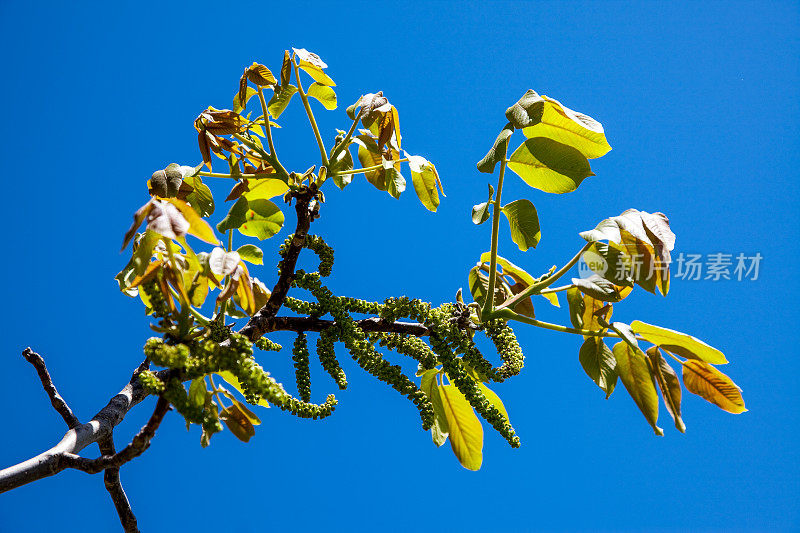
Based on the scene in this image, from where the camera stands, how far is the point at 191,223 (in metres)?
0.77

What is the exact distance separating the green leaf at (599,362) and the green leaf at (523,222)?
189 mm

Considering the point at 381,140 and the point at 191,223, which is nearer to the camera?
the point at 191,223

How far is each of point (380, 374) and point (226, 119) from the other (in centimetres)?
46

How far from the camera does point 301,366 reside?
2.96 feet

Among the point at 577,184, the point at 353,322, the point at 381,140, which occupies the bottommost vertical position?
the point at 353,322

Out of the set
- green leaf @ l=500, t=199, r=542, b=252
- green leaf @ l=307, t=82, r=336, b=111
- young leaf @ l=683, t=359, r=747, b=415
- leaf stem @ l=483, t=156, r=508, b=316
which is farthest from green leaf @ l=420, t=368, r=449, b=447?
green leaf @ l=307, t=82, r=336, b=111

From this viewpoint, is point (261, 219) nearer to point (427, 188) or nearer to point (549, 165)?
point (427, 188)

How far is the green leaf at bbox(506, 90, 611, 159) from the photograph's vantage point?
0.95 m

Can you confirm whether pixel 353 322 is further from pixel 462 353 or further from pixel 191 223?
pixel 191 223

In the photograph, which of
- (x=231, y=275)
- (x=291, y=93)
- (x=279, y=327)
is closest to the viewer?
(x=231, y=275)

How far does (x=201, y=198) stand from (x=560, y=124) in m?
0.60

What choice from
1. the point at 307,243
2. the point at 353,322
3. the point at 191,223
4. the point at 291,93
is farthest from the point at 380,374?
the point at 291,93

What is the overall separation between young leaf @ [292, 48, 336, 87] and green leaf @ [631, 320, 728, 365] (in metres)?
0.61

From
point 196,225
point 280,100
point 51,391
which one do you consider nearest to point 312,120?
point 280,100
